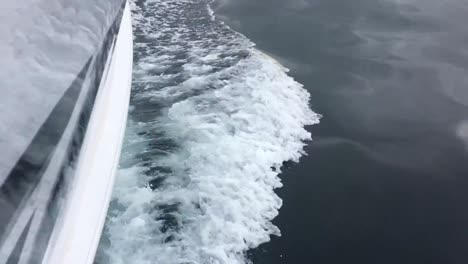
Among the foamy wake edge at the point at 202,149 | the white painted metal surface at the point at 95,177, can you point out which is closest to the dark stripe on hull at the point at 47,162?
the white painted metal surface at the point at 95,177

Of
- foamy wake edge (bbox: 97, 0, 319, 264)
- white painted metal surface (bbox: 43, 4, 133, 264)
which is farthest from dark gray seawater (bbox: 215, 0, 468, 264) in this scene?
white painted metal surface (bbox: 43, 4, 133, 264)

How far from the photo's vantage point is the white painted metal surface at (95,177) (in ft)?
6.15

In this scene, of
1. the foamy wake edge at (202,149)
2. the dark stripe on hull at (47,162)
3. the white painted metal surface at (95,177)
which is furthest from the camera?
the foamy wake edge at (202,149)

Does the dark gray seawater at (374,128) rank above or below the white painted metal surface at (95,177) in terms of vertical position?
below

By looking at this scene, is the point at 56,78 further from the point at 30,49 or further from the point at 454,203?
the point at 454,203

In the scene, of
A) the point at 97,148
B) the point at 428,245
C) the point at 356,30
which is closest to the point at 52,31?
the point at 97,148

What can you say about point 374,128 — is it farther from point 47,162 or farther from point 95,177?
point 47,162

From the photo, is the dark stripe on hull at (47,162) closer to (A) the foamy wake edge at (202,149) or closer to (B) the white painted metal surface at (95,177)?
(B) the white painted metal surface at (95,177)

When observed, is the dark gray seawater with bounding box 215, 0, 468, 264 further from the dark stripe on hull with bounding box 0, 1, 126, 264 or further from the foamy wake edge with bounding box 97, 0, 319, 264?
the dark stripe on hull with bounding box 0, 1, 126, 264

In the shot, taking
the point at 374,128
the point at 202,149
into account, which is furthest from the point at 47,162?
the point at 374,128

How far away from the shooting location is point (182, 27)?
204 inches

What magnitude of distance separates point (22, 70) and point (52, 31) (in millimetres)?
407

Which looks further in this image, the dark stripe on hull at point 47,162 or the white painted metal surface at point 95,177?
the white painted metal surface at point 95,177

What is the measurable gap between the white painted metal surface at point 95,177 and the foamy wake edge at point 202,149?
43 centimetres
